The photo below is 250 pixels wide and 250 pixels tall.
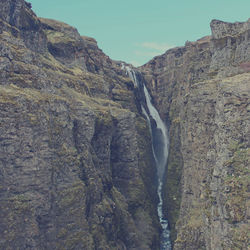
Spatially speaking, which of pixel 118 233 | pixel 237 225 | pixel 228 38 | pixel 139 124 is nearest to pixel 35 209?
pixel 118 233

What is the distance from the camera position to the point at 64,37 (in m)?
90.6

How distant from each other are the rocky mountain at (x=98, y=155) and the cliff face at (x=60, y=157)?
18 centimetres

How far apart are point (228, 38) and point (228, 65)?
586cm

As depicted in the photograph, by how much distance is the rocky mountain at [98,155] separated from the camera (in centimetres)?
4212

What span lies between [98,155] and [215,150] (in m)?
27.8

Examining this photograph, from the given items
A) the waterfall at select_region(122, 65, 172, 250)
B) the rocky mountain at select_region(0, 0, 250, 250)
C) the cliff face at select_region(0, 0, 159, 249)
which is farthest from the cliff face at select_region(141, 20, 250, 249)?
the cliff face at select_region(0, 0, 159, 249)

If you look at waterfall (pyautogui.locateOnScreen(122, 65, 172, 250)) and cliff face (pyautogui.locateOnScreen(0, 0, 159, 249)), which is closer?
cliff face (pyautogui.locateOnScreen(0, 0, 159, 249))

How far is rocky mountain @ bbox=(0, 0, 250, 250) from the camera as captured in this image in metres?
42.1

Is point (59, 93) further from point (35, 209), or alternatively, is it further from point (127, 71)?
point (127, 71)

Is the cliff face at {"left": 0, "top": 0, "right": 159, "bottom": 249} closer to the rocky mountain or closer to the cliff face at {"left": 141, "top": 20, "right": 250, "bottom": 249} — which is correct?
the rocky mountain

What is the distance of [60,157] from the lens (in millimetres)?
52438

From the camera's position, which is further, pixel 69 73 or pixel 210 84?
pixel 69 73

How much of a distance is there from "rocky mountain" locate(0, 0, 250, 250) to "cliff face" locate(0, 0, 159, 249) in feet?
0.59

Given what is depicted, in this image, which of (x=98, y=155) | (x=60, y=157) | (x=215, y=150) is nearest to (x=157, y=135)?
(x=98, y=155)
